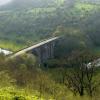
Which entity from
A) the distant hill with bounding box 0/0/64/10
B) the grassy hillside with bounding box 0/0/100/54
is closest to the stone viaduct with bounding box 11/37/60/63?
the grassy hillside with bounding box 0/0/100/54

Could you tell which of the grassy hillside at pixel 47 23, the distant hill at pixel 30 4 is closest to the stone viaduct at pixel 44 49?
the grassy hillside at pixel 47 23

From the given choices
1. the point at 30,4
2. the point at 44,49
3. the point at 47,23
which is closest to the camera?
the point at 44,49

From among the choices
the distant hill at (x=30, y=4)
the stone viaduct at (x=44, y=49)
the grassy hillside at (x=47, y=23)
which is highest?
the distant hill at (x=30, y=4)

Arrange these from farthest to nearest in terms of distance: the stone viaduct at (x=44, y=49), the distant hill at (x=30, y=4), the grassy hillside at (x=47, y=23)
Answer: the distant hill at (x=30, y=4) → the grassy hillside at (x=47, y=23) → the stone viaduct at (x=44, y=49)

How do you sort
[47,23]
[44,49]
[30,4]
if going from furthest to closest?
1. [30,4]
2. [47,23]
3. [44,49]

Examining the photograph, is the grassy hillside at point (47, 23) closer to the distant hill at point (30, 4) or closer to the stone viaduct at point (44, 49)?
the distant hill at point (30, 4)

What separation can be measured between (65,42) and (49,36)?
1262cm

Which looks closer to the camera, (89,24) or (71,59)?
(71,59)

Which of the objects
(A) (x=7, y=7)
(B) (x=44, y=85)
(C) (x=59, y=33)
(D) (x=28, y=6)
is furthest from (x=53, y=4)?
(B) (x=44, y=85)

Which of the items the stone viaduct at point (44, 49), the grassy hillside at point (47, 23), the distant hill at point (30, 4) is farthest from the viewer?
the distant hill at point (30, 4)

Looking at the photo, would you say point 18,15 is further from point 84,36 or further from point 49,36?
point 84,36

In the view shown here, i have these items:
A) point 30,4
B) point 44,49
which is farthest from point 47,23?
point 30,4

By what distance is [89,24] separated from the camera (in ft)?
413

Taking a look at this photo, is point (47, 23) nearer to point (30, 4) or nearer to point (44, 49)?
point (44, 49)
